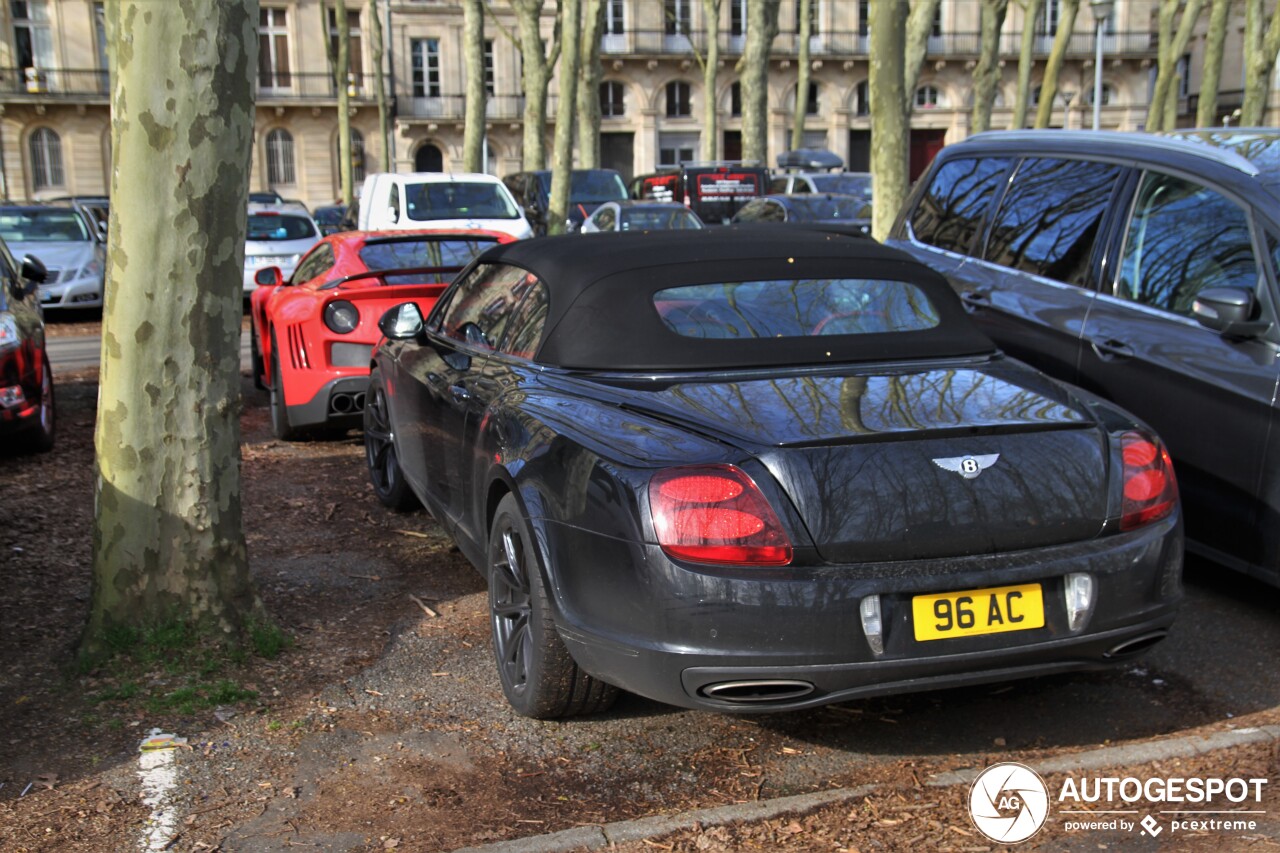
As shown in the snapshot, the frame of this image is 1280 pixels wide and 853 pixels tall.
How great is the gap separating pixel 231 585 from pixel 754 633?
86.1 inches

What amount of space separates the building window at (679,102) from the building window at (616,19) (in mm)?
3688

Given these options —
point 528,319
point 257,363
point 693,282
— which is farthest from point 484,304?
point 257,363

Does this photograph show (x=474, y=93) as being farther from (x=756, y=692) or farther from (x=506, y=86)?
(x=506, y=86)

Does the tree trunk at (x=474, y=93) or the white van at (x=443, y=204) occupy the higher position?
the tree trunk at (x=474, y=93)

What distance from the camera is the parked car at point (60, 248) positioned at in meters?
18.7

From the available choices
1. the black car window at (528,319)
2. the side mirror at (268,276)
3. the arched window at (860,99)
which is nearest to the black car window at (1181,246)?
the black car window at (528,319)

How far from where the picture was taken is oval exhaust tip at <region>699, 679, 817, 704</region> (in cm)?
371

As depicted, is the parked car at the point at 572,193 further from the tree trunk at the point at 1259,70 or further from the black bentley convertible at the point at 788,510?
the black bentley convertible at the point at 788,510

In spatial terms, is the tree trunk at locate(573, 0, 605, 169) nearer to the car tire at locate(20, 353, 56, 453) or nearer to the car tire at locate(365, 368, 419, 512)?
the car tire at locate(20, 353, 56, 453)

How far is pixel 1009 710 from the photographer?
4516 millimetres

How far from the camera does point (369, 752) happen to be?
4.20 m

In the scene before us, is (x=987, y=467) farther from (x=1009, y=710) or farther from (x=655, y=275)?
(x=655, y=275)

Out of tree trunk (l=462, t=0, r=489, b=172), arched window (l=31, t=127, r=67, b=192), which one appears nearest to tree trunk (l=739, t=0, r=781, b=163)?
tree trunk (l=462, t=0, r=489, b=172)

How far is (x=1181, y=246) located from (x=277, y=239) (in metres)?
17.5
